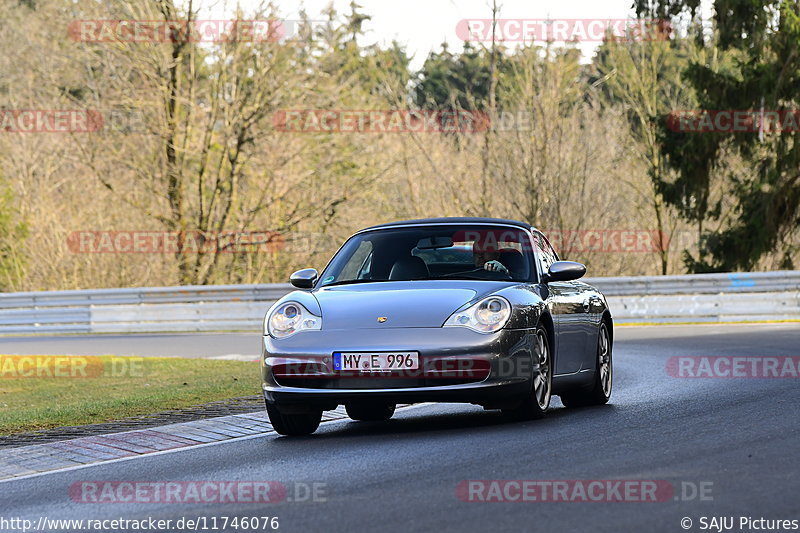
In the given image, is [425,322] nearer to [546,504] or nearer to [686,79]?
[546,504]

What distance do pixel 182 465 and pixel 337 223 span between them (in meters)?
24.9

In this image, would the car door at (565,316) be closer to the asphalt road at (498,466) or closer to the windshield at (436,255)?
the windshield at (436,255)

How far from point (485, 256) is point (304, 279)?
1388mm

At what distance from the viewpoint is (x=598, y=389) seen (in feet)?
36.1

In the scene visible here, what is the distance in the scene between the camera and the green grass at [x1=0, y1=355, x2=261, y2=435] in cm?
1149

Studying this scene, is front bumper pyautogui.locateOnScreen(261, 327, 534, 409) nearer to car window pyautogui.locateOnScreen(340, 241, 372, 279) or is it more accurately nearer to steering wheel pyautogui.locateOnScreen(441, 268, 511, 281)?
steering wheel pyautogui.locateOnScreen(441, 268, 511, 281)

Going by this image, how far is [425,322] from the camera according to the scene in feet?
29.1

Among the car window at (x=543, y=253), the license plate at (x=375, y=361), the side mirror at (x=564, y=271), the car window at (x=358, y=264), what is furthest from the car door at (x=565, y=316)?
the license plate at (x=375, y=361)

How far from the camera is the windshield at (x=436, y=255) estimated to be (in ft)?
32.9

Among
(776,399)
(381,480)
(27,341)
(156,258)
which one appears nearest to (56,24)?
(156,258)

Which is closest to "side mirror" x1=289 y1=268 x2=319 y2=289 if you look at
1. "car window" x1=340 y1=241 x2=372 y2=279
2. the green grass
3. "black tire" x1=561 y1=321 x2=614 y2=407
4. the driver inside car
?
"car window" x1=340 y1=241 x2=372 y2=279

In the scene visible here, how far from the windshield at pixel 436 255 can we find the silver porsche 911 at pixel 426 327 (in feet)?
0.04

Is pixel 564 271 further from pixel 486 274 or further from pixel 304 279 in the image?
pixel 304 279

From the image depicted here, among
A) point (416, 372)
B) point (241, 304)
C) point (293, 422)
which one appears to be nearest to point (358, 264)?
point (293, 422)
